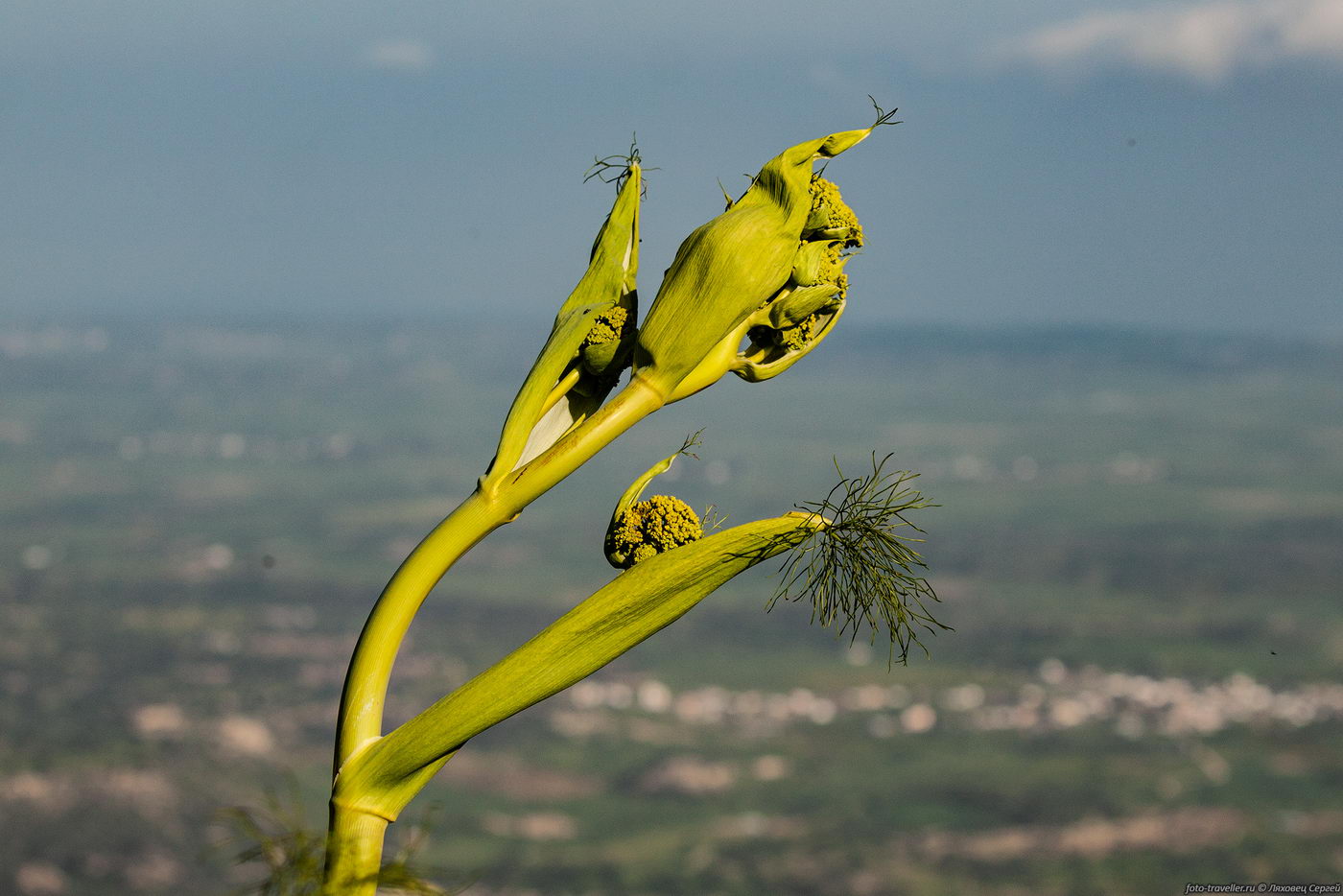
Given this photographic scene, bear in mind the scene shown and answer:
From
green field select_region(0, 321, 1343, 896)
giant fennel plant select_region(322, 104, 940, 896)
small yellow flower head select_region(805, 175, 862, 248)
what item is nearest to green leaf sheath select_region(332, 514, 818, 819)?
giant fennel plant select_region(322, 104, 940, 896)

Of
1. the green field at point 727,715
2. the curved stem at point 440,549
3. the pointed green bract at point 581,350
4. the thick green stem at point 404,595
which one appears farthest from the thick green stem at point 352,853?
the green field at point 727,715

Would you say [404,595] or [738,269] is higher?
[738,269]

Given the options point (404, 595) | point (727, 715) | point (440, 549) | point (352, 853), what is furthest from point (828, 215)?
point (727, 715)

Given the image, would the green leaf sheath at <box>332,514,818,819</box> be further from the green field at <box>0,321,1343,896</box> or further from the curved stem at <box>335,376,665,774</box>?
the green field at <box>0,321,1343,896</box>

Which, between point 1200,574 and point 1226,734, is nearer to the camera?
point 1226,734

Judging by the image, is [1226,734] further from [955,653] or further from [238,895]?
[238,895]

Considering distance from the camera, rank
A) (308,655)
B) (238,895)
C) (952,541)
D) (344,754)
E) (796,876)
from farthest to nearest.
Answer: (952,541)
(308,655)
(796,876)
(344,754)
(238,895)

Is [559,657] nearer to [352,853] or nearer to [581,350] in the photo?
[352,853]

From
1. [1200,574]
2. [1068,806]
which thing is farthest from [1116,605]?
[1068,806]
